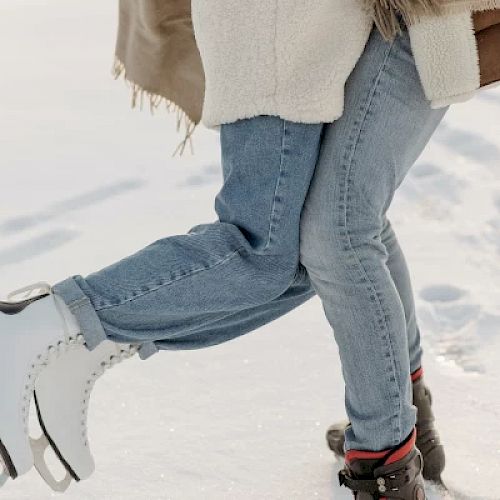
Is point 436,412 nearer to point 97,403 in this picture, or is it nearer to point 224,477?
point 224,477

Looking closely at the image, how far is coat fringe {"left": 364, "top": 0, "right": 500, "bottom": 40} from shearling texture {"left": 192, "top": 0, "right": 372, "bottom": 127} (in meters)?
0.02

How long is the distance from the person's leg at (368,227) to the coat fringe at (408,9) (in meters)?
0.03

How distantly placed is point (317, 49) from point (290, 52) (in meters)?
0.03

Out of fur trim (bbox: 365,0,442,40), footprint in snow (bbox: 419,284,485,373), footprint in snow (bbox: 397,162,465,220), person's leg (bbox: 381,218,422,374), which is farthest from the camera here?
footprint in snow (bbox: 397,162,465,220)

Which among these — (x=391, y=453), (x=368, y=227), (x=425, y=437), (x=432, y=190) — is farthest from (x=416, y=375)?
(x=432, y=190)

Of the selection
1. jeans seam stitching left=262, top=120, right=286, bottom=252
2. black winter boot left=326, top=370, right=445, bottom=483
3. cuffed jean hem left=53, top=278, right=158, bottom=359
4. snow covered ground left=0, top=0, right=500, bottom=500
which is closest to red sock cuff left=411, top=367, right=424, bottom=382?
black winter boot left=326, top=370, right=445, bottom=483

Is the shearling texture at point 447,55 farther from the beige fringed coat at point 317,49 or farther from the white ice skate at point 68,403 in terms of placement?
the white ice skate at point 68,403

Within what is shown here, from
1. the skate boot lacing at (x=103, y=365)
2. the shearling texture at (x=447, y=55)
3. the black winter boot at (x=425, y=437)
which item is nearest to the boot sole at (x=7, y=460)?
the skate boot lacing at (x=103, y=365)

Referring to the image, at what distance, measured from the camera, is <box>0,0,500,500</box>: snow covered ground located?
1499 millimetres

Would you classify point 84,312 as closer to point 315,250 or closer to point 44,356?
point 44,356

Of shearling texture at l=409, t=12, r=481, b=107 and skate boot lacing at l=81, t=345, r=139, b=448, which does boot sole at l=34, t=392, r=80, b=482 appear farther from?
shearling texture at l=409, t=12, r=481, b=107

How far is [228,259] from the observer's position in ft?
4.05

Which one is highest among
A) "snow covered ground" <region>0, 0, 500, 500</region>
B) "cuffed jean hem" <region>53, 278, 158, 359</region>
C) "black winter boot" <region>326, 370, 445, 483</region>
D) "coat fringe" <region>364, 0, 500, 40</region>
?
"coat fringe" <region>364, 0, 500, 40</region>

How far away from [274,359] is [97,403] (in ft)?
1.11
